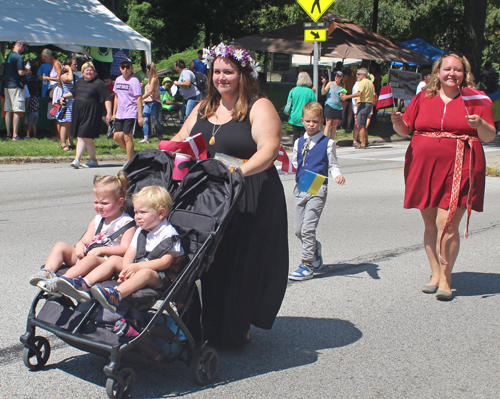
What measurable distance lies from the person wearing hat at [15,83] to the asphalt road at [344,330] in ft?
21.1

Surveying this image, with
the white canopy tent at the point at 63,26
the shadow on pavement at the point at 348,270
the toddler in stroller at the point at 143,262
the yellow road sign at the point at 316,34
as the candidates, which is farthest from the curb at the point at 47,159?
the toddler in stroller at the point at 143,262

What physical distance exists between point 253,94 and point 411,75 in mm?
19267

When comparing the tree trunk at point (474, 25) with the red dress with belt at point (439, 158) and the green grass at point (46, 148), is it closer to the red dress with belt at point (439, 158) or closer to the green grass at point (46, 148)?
the green grass at point (46, 148)

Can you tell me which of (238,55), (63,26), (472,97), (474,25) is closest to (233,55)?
(238,55)

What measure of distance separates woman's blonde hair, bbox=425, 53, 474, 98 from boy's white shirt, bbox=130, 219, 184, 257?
2786 millimetres

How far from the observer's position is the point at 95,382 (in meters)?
3.50

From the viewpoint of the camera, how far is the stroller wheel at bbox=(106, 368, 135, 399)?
3.14 meters

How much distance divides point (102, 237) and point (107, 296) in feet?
2.12

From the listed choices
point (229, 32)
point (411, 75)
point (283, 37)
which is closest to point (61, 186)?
point (283, 37)

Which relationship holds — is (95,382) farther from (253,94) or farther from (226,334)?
(253,94)

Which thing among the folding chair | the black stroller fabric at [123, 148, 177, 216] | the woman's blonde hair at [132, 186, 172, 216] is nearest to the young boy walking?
the black stroller fabric at [123, 148, 177, 216]

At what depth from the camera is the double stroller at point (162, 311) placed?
319cm

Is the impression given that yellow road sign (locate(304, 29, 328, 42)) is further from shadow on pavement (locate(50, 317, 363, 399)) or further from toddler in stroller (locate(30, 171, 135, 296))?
toddler in stroller (locate(30, 171, 135, 296))

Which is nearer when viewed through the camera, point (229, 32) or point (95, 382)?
point (95, 382)
